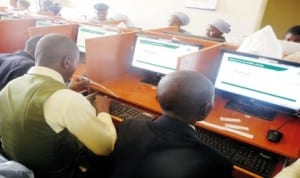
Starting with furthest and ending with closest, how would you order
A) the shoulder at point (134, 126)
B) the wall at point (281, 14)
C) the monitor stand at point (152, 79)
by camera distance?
the wall at point (281, 14)
the monitor stand at point (152, 79)
the shoulder at point (134, 126)

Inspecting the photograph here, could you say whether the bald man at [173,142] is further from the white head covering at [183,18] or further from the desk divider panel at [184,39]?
the white head covering at [183,18]

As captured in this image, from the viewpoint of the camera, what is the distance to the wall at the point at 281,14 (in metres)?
4.52

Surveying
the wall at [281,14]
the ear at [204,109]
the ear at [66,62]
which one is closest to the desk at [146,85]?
the ear at [204,109]

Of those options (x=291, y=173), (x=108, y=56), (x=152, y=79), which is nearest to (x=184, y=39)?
(x=152, y=79)

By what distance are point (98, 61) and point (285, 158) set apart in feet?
4.30

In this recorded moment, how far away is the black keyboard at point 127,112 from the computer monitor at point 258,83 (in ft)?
1.73

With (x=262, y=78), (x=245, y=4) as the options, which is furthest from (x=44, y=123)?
(x=245, y=4)

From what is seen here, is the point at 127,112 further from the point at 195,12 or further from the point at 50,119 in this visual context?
the point at 195,12

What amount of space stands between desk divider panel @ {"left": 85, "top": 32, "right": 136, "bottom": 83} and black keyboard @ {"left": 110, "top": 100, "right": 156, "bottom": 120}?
12.9 inches

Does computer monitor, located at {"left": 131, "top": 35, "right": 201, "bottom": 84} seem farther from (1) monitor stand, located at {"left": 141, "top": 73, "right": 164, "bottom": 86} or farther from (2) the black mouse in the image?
(2) the black mouse

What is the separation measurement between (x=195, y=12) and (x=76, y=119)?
3.30m

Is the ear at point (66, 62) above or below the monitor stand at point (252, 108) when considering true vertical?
above

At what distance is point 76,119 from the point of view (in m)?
1.18

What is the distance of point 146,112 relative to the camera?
1763mm
